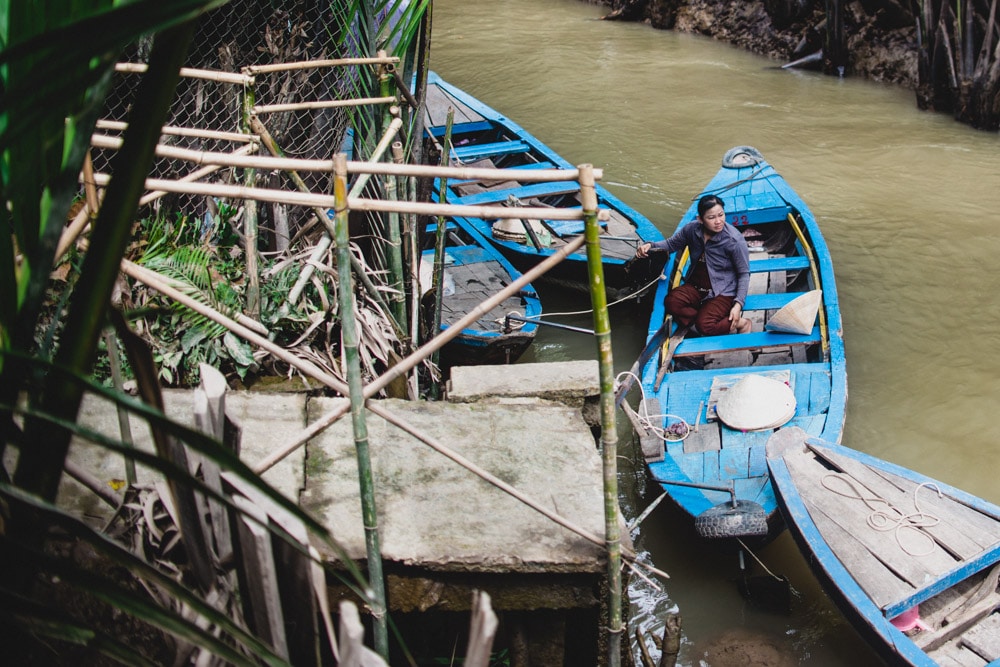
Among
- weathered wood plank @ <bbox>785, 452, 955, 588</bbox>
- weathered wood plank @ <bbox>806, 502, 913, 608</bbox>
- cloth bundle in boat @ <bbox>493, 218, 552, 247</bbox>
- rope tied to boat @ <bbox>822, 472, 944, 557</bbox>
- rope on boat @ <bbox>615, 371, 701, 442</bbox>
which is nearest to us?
weathered wood plank @ <bbox>806, 502, 913, 608</bbox>

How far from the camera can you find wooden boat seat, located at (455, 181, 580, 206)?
7543mm

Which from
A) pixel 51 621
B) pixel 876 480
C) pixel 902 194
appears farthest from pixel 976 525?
pixel 902 194

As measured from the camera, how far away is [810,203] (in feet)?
29.2

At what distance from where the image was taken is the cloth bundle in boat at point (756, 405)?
4.75m

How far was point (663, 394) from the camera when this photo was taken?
17.0ft

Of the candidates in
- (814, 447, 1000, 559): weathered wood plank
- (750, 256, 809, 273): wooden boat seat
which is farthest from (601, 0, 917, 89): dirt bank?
(814, 447, 1000, 559): weathered wood plank

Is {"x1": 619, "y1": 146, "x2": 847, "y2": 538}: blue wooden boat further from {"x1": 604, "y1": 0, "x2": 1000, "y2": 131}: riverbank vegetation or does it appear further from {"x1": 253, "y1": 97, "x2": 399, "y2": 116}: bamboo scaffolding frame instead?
{"x1": 604, "y1": 0, "x2": 1000, "y2": 131}: riverbank vegetation

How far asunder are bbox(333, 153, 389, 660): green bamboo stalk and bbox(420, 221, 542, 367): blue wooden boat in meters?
2.86

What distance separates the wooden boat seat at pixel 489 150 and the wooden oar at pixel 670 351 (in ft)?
12.6

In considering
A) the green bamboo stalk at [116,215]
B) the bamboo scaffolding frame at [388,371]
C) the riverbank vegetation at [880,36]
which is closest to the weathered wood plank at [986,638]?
the bamboo scaffolding frame at [388,371]

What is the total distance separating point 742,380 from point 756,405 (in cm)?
20

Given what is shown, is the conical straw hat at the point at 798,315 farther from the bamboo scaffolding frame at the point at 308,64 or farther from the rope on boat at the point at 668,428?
the bamboo scaffolding frame at the point at 308,64

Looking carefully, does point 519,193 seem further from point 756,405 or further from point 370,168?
point 370,168

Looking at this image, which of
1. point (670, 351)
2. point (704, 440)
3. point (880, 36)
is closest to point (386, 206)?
point (704, 440)
